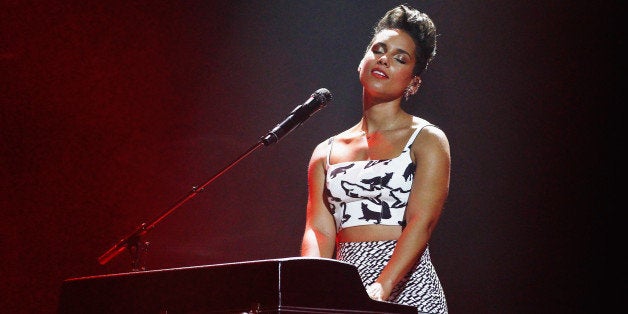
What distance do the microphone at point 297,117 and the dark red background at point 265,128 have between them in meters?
1.69

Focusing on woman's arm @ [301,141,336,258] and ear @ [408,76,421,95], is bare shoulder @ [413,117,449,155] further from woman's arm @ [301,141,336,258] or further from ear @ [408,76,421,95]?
woman's arm @ [301,141,336,258]

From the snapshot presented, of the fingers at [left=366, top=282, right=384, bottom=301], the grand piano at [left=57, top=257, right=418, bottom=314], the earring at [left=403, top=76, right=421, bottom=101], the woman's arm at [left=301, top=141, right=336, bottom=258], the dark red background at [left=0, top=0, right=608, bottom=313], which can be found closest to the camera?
the grand piano at [left=57, top=257, right=418, bottom=314]

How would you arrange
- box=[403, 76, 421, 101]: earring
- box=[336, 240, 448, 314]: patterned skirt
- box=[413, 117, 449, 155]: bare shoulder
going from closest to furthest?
1. box=[336, 240, 448, 314]: patterned skirt
2. box=[413, 117, 449, 155]: bare shoulder
3. box=[403, 76, 421, 101]: earring

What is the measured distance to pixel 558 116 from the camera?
406 cm

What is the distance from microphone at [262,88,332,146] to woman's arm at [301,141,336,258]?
0.37 metres

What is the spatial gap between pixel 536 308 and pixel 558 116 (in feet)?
3.65

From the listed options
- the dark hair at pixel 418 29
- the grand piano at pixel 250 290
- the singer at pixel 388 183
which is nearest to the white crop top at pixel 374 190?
the singer at pixel 388 183

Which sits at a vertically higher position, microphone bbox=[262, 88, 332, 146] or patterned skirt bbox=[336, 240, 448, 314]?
microphone bbox=[262, 88, 332, 146]

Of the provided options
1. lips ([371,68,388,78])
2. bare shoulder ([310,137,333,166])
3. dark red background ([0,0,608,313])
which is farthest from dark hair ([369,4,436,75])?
dark red background ([0,0,608,313])

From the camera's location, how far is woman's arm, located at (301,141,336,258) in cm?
264

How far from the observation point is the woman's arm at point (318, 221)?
2645mm

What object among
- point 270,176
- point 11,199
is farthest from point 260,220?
point 11,199

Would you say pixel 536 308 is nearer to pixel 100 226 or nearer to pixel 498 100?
pixel 498 100

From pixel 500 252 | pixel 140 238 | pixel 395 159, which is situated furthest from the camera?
pixel 500 252
